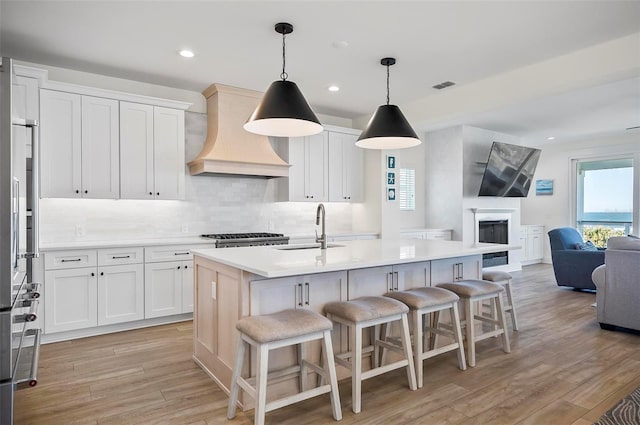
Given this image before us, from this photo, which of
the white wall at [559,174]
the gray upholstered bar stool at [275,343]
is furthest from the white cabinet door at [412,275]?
the white wall at [559,174]

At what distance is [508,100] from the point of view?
4.45 metres

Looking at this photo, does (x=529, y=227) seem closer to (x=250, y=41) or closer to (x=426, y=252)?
(x=426, y=252)

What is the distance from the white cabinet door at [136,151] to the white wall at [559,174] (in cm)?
808

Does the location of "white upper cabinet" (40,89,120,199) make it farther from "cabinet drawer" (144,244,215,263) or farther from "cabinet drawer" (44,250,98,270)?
"cabinet drawer" (144,244,215,263)

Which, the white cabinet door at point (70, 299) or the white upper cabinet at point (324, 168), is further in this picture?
the white upper cabinet at point (324, 168)

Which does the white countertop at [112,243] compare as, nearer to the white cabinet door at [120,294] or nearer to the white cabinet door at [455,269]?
the white cabinet door at [120,294]

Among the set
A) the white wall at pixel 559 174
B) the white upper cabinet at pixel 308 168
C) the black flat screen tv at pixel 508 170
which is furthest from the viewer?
the white wall at pixel 559 174

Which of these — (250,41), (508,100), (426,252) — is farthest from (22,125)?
(508,100)

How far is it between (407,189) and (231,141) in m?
3.59

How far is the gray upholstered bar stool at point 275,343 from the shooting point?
208 cm

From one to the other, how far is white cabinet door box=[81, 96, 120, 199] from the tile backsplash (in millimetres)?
364

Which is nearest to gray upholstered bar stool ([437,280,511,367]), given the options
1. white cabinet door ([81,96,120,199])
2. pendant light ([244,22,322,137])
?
pendant light ([244,22,322,137])

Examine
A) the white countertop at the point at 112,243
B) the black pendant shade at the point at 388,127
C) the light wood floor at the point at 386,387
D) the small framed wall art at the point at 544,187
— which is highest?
the black pendant shade at the point at 388,127

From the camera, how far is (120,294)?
3994mm
